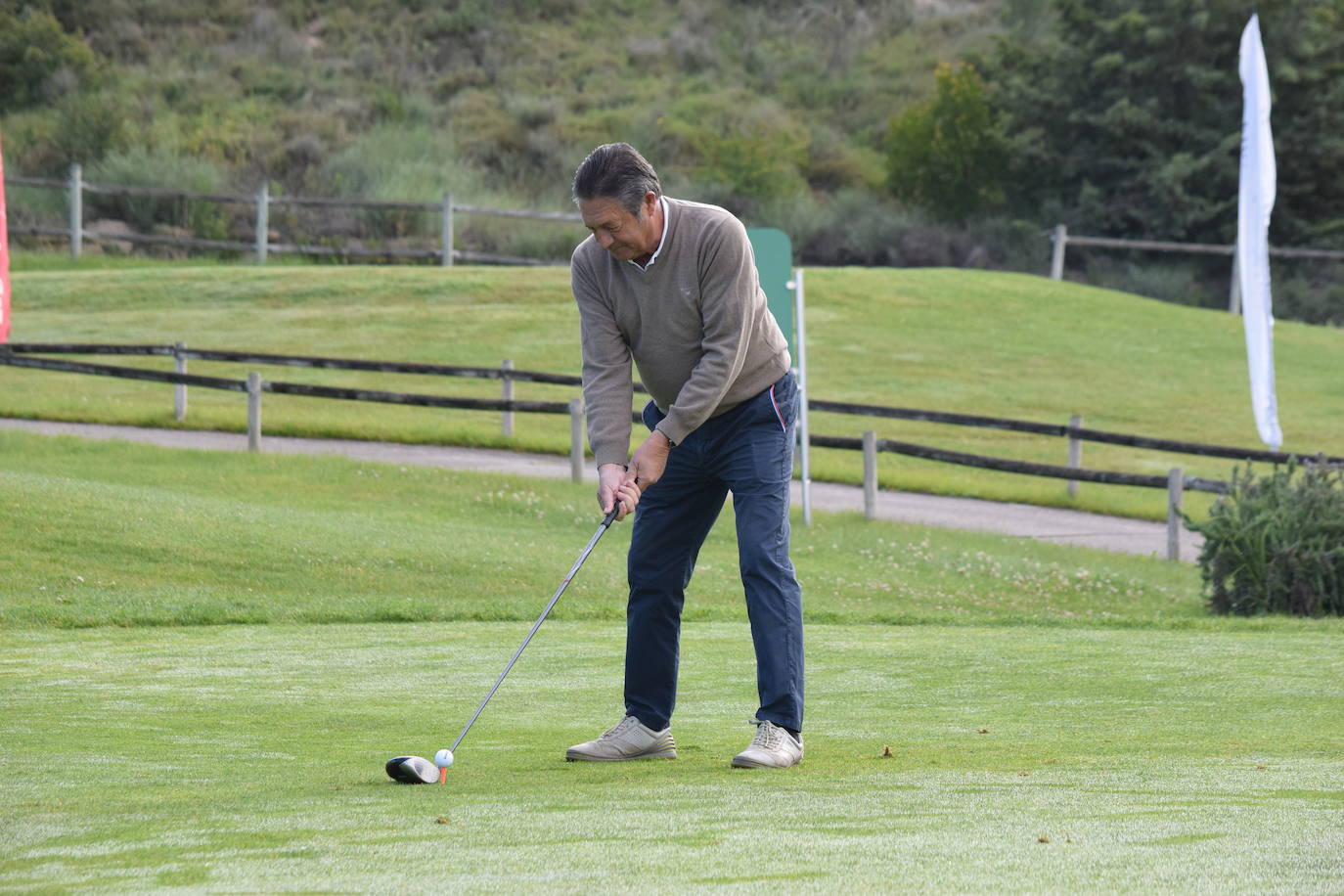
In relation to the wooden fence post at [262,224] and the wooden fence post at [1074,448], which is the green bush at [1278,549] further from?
the wooden fence post at [262,224]

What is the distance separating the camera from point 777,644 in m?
5.20

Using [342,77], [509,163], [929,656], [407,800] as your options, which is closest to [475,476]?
[929,656]

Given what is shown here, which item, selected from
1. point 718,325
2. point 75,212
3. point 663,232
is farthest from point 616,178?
point 75,212

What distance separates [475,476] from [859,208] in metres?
26.9

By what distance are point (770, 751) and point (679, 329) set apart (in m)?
1.32

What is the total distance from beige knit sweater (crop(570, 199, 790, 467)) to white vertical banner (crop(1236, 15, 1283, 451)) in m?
12.2

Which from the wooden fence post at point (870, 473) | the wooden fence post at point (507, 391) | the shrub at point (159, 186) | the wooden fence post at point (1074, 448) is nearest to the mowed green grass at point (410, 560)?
the wooden fence post at point (870, 473)

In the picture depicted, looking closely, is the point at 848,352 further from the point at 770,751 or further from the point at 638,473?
the point at 770,751

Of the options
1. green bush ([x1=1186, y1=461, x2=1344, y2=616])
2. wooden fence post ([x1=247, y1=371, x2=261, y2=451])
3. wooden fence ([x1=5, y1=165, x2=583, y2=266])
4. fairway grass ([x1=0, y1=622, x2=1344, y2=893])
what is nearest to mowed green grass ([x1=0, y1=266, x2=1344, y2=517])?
wooden fence ([x1=5, y1=165, x2=583, y2=266])

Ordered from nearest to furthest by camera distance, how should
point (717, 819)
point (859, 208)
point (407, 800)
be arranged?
point (717, 819) → point (407, 800) → point (859, 208)

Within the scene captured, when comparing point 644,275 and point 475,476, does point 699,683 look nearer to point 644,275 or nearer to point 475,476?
point 644,275

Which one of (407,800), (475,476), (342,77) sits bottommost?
(475,476)

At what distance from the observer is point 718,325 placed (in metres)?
5.16

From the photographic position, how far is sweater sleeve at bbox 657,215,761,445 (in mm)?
5121
